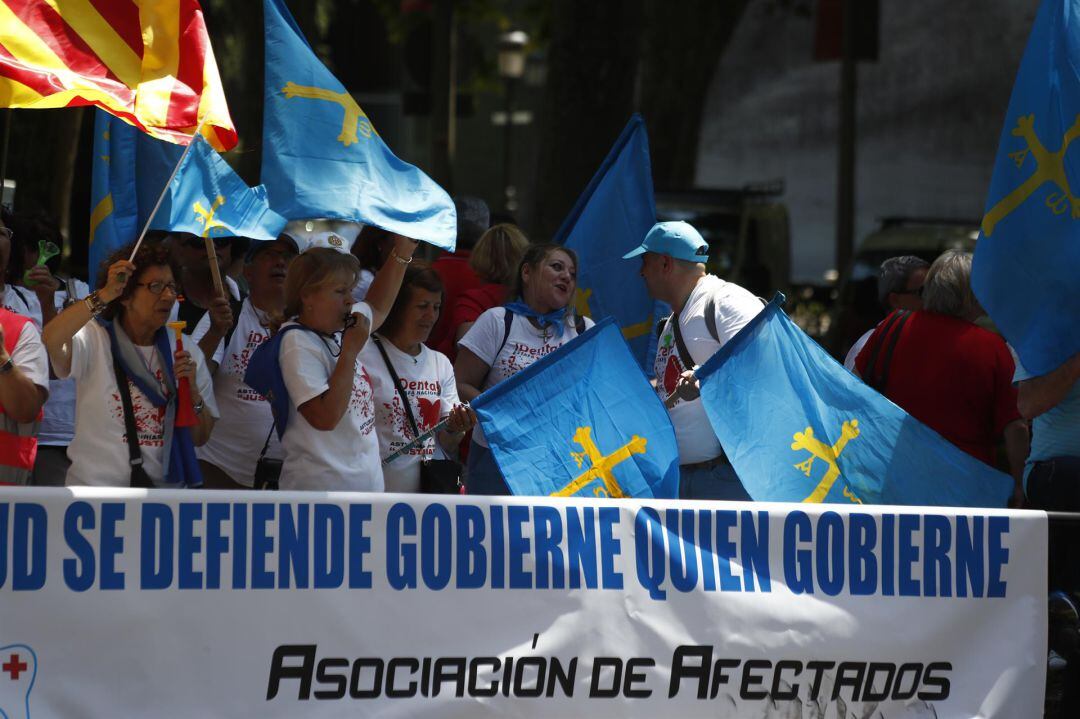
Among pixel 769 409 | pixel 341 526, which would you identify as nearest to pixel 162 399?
pixel 341 526

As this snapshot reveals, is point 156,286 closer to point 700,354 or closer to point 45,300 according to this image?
point 45,300

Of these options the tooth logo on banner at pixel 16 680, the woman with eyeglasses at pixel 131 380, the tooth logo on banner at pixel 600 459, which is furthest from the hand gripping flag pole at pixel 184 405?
the tooth logo on banner at pixel 600 459

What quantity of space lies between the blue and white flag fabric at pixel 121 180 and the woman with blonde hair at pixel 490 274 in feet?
4.96

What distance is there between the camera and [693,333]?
6508 mm

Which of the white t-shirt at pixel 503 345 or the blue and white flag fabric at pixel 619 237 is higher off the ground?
the blue and white flag fabric at pixel 619 237

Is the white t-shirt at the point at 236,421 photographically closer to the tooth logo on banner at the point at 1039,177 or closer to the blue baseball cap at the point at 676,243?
the blue baseball cap at the point at 676,243

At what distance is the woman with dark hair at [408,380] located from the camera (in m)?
6.20

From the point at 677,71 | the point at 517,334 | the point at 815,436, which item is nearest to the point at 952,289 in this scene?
the point at 815,436

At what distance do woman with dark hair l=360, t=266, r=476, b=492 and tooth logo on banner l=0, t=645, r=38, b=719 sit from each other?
5.38ft

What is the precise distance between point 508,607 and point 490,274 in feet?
8.12

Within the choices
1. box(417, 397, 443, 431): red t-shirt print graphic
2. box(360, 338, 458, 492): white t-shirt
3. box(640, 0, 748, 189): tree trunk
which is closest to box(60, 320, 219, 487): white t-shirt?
box(360, 338, 458, 492): white t-shirt

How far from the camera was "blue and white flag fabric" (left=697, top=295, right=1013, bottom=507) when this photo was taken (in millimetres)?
6020

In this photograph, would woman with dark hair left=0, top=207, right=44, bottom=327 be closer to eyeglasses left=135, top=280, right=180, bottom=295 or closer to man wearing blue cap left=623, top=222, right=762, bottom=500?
eyeglasses left=135, top=280, right=180, bottom=295

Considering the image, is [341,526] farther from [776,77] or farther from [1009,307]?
[776,77]
